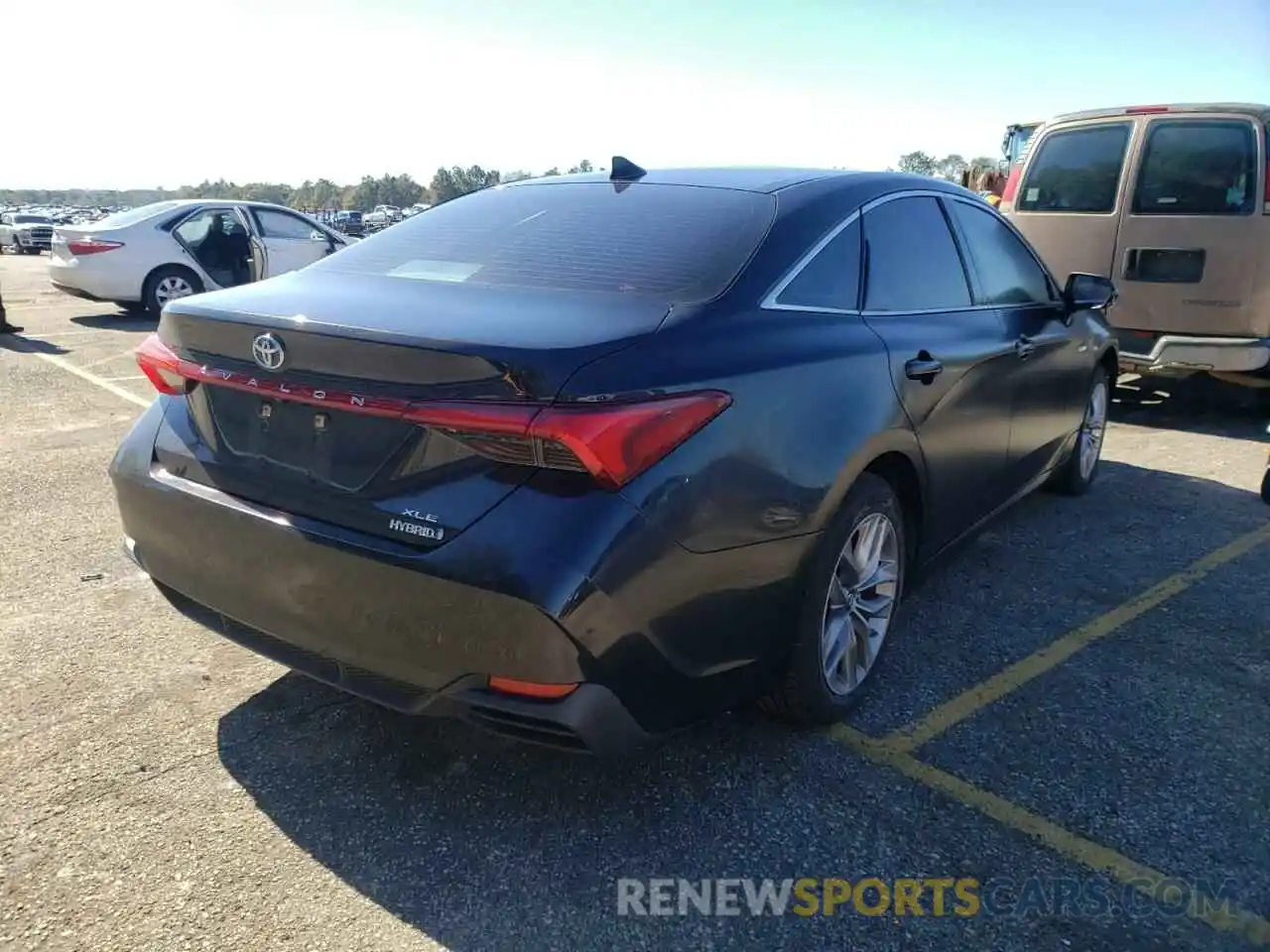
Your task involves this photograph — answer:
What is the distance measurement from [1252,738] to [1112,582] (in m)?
1.28

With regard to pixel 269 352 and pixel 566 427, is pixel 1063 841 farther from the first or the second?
pixel 269 352

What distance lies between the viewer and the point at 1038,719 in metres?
3.05

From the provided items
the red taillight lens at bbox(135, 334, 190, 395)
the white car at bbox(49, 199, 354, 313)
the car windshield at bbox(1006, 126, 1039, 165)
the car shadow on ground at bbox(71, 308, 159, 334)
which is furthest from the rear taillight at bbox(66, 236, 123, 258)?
the car windshield at bbox(1006, 126, 1039, 165)

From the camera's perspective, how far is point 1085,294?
4746 mm

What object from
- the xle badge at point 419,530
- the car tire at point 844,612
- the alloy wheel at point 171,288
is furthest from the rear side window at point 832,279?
the alloy wheel at point 171,288

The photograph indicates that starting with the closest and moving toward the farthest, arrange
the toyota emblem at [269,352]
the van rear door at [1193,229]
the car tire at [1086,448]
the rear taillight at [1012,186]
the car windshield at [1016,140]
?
1. the toyota emblem at [269,352]
2. the car tire at [1086,448]
3. the van rear door at [1193,229]
4. the rear taillight at [1012,186]
5. the car windshield at [1016,140]

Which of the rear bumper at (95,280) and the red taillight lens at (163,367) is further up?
the red taillight lens at (163,367)

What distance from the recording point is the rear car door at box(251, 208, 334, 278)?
1230 centimetres

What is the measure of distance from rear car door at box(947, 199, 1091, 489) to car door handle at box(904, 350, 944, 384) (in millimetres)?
800

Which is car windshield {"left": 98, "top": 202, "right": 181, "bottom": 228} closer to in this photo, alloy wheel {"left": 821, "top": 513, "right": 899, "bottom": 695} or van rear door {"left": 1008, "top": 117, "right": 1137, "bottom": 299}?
van rear door {"left": 1008, "top": 117, "right": 1137, "bottom": 299}

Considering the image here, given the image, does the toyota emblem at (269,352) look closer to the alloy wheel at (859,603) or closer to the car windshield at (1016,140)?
the alloy wheel at (859,603)

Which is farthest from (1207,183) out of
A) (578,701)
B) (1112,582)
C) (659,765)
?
(578,701)

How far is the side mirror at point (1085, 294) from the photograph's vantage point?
4.73 m

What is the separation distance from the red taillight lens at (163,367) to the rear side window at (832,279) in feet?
5.44
